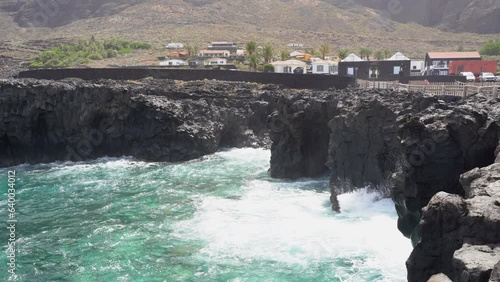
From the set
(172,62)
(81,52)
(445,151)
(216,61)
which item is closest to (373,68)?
(216,61)

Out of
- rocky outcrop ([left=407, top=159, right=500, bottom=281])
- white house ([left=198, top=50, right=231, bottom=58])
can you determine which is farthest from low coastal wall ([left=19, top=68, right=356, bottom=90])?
rocky outcrop ([left=407, top=159, right=500, bottom=281])

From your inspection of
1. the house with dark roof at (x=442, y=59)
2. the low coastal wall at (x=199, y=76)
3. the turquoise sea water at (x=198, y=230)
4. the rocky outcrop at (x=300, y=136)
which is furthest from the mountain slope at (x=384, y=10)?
the turquoise sea water at (x=198, y=230)

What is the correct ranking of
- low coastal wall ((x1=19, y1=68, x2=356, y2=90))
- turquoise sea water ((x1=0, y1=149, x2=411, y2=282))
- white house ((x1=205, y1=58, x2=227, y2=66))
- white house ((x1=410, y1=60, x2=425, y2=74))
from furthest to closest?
white house ((x1=410, y1=60, x2=425, y2=74)) → white house ((x1=205, y1=58, x2=227, y2=66)) → low coastal wall ((x1=19, y1=68, x2=356, y2=90)) → turquoise sea water ((x1=0, y1=149, x2=411, y2=282))

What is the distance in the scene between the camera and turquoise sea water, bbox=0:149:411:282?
1866 cm

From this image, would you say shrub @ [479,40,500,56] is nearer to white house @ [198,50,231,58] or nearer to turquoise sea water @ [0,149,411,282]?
white house @ [198,50,231,58]

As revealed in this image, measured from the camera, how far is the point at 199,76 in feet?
172

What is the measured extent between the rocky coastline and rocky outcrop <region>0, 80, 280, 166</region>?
8 centimetres

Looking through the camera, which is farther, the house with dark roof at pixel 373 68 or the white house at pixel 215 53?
the white house at pixel 215 53

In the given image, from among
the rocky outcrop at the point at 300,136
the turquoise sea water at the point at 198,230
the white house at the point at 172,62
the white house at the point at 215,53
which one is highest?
the white house at the point at 215,53

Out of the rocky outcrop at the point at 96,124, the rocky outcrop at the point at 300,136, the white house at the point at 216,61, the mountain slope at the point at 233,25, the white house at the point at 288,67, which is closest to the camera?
the rocky outcrop at the point at 300,136

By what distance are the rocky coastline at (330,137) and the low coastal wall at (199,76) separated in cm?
250

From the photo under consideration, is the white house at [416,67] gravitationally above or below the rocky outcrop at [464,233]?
above

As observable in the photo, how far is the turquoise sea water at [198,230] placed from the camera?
1866 centimetres

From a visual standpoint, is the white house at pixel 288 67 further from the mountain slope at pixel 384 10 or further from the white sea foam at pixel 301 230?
the mountain slope at pixel 384 10
